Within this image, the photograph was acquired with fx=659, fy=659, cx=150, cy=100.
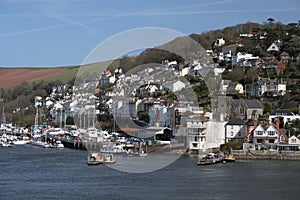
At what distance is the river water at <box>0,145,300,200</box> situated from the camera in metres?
11.7

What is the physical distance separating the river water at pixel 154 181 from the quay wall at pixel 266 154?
133 cm

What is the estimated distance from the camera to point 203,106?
25.4 meters

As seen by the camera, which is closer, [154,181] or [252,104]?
[154,181]

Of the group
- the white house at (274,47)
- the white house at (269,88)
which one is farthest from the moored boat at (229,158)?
the white house at (274,47)

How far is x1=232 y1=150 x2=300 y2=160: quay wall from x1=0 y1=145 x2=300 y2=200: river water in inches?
52.3

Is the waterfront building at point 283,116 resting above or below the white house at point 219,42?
below

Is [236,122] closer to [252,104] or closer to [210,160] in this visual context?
[252,104]

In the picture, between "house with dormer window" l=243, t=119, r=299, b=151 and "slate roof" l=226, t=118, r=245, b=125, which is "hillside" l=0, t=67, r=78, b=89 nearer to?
"slate roof" l=226, t=118, r=245, b=125

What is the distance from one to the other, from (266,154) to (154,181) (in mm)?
6699

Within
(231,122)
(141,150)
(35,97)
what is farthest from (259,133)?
(35,97)

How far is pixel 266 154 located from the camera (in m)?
19.4

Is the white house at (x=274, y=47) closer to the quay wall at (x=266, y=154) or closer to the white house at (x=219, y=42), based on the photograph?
the white house at (x=219, y=42)

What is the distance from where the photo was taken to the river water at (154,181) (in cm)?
1174

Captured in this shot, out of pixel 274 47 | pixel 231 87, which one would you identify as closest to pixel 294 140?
pixel 231 87
